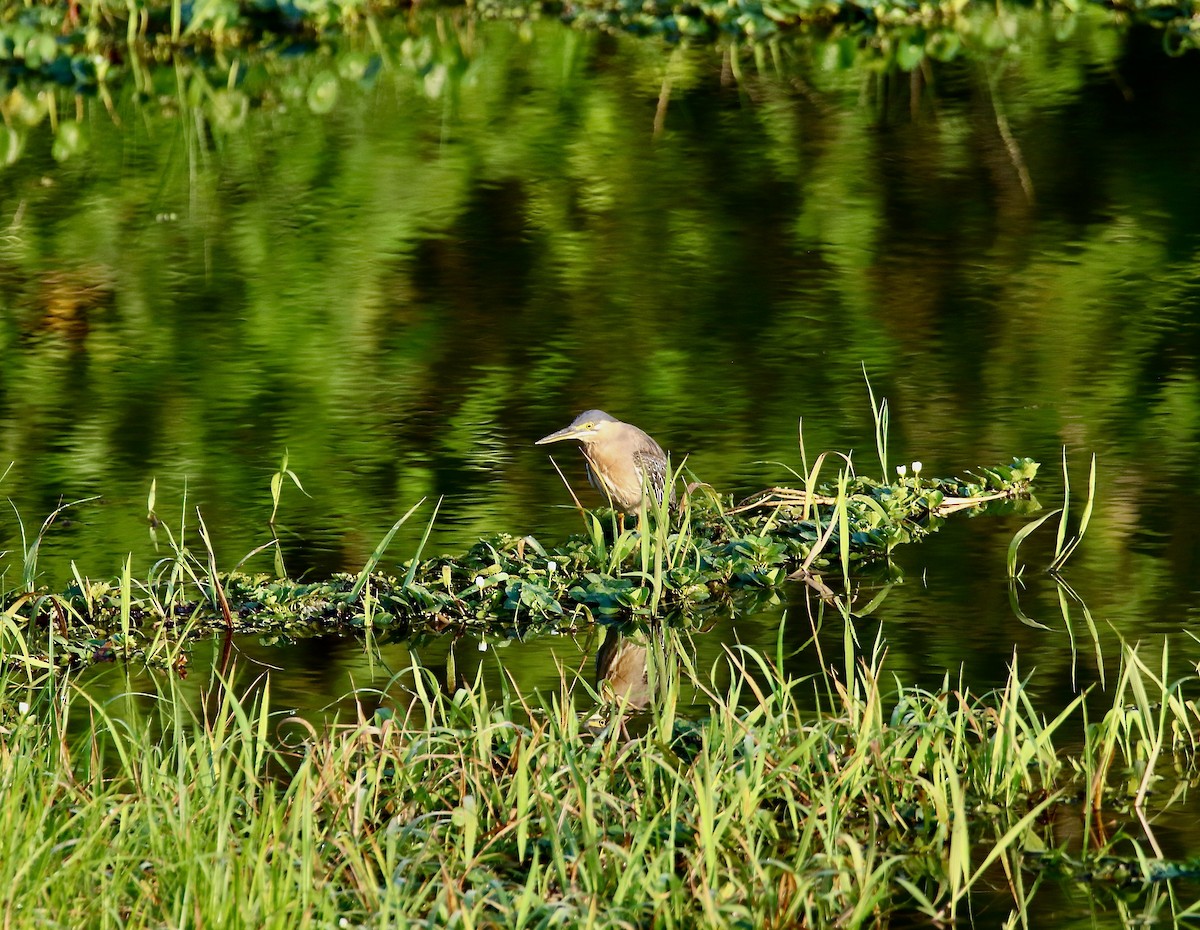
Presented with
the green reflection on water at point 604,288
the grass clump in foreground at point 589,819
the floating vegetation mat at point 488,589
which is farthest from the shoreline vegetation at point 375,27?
the grass clump in foreground at point 589,819

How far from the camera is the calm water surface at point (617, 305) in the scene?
5.46 meters

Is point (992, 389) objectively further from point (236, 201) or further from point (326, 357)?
point (236, 201)

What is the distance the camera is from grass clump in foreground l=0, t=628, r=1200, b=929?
3203 millimetres

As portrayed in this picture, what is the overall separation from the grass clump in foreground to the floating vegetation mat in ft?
1.91

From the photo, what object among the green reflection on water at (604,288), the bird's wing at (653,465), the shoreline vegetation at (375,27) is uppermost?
the shoreline vegetation at (375,27)

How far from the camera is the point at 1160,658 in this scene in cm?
457

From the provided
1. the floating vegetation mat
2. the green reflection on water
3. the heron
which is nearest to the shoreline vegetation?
the green reflection on water

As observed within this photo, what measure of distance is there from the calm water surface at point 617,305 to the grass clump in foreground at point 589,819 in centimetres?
29

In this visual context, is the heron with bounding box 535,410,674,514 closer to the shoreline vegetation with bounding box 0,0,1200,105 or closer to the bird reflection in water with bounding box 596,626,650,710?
the bird reflection in water with bounding box 596,626,650,710

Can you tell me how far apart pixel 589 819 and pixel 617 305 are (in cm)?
477

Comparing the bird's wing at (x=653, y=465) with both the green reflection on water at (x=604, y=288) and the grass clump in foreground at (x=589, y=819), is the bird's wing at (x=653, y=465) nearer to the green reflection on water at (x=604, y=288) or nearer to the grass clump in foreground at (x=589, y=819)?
the green reflection on water at (x=604, y=288)

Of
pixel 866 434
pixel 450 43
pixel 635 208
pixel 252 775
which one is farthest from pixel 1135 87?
pixel 252 775

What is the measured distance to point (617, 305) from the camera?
792 centimetres

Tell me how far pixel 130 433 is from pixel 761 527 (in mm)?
2439
